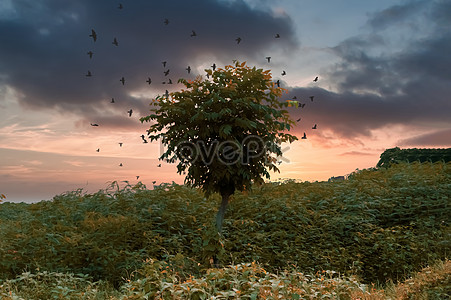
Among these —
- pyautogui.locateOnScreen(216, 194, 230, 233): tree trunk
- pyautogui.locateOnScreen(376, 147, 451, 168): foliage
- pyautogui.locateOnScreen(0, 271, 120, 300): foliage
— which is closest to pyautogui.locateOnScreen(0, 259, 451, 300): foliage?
pyautogui.locateOnScreen(0, 271, 120, 300): foliage

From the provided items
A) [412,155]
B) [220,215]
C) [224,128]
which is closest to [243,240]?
[220,215]

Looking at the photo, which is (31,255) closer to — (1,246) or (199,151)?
(1,246)

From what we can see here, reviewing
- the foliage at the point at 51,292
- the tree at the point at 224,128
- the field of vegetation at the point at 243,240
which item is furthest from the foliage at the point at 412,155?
the foliage at the point at 51,292

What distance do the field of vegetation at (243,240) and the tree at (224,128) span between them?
1.09m

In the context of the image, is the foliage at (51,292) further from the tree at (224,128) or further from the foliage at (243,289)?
the tree at (224,128)

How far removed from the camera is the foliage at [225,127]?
7500 mm

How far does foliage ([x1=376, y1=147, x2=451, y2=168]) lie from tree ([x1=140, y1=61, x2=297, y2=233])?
12.1 meters

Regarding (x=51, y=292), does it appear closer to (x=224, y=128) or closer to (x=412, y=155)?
(x=224, y=128)

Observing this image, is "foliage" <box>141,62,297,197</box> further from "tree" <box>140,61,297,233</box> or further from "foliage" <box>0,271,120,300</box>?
"foliage" <box>0,271,120,300</box>

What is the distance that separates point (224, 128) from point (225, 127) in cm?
6

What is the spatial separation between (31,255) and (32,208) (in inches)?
160

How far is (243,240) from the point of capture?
9.22m

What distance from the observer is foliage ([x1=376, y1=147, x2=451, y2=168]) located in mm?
17859

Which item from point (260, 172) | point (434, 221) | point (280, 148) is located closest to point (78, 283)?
point (260, 172)
